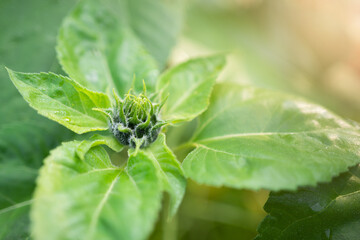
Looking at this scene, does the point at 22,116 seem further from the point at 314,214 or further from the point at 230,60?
the point at 230,60

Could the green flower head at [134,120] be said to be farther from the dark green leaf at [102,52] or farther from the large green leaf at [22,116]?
the large green leaf at [22,116]

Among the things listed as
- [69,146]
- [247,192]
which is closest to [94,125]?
[69,146]

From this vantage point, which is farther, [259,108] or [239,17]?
[239,17]

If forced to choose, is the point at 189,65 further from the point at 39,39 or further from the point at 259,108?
the point at 39,39

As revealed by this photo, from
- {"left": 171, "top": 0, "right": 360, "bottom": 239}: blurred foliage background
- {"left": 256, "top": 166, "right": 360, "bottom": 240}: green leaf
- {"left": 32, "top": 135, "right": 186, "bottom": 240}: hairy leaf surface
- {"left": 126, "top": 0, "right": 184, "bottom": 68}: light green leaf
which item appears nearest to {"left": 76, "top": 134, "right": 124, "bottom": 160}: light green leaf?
{"left": 32, "top": 135, "right": 186, "bottom": 240}: hairy leaf surface

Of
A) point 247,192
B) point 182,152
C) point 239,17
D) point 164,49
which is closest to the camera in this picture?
point 182,152

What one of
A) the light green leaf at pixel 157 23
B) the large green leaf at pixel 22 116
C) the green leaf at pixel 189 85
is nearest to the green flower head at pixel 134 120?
the green leaf at pixel 189 85

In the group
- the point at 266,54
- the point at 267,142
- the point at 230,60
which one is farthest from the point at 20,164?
the point at 266,54
